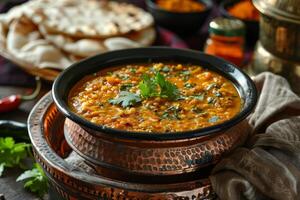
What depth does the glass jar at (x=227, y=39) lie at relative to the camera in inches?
114

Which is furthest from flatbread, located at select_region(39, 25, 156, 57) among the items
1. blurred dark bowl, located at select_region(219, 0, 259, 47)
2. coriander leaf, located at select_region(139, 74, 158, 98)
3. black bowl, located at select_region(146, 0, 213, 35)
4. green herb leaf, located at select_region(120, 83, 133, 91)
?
coriander leaf, located at select_region(139, 74, 158, 98)

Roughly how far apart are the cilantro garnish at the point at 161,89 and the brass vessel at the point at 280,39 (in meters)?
0.70

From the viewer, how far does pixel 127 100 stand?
6.23 feet

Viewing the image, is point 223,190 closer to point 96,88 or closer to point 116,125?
point 116,125

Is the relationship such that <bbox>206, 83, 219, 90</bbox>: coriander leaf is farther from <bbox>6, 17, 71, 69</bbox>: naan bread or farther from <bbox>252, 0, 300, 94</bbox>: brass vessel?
<bbox>6, 17, 71, 69</bbox>: naan bread

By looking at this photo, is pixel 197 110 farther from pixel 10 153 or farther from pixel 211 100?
pixel 10 153

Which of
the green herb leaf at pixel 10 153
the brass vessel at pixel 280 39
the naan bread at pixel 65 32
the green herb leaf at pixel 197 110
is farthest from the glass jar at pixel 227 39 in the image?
the green herb leaf at pixel 10 153

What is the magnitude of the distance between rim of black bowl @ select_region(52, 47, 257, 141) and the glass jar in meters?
0.69

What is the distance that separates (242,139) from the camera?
1952 mm

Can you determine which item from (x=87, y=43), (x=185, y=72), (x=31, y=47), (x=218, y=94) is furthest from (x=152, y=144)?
(x=31, y=47)

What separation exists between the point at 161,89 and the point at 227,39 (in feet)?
3.45

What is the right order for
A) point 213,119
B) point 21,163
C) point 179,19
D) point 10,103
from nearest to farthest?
point 213,119 < point 21,163 < point 10,103 < point 179,19

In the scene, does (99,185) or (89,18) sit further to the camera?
(89,18)

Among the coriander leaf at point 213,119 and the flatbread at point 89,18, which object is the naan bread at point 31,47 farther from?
the coriander leaf at point 213,119
